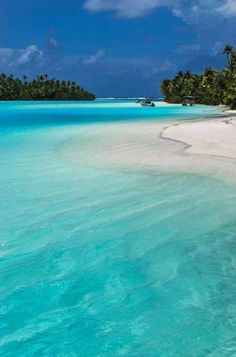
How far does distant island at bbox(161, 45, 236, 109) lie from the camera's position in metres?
65.6

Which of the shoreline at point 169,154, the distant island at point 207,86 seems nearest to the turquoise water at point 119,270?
the shoreline at point 169,154

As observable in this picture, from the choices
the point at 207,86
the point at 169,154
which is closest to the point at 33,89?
the point at 207,86

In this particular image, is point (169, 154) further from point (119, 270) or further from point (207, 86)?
point (207, 86)

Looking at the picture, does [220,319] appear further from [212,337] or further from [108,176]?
[108,176]

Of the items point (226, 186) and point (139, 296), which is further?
point (226, 186)

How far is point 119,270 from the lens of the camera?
18.3 feet

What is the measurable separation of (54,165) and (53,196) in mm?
4817

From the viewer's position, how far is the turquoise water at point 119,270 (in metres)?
3.99

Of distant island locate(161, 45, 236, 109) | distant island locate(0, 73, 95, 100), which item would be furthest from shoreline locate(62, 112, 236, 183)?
distant island locate(0, 73, 95, 100)

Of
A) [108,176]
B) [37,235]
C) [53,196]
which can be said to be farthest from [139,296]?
[108,176]

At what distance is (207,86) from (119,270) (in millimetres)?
78593

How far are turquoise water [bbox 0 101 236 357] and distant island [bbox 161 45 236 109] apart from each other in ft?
174

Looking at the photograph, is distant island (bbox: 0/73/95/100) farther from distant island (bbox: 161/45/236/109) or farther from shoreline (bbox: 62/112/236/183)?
shoreline (bbox: 62/112/236/183)

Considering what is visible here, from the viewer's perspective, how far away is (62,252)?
6.24m
